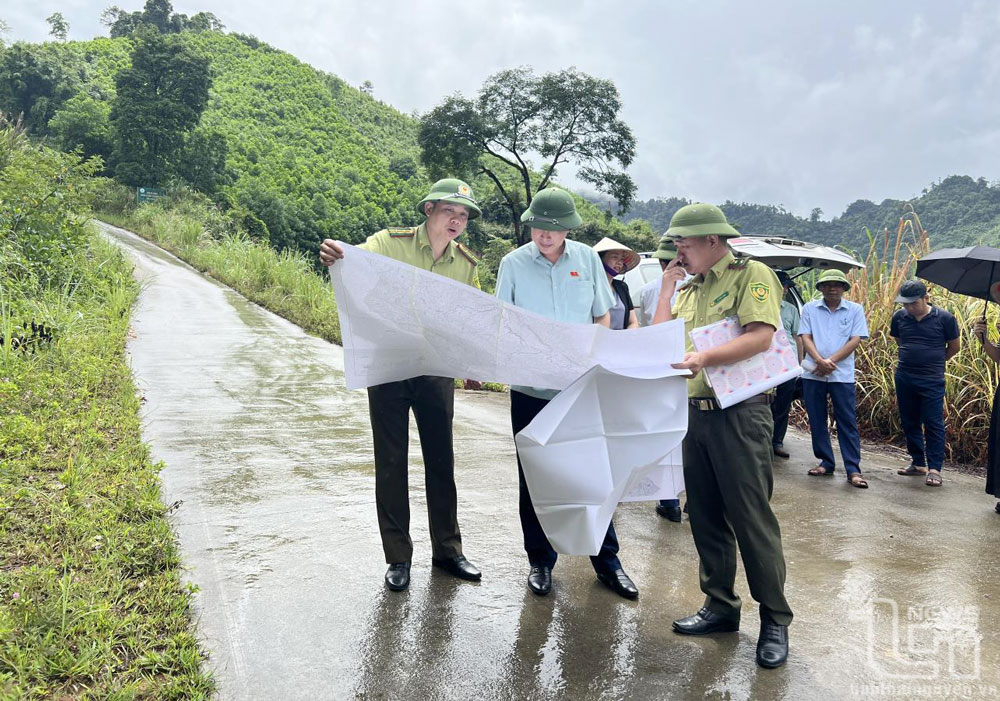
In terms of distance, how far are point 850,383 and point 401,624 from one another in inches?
183

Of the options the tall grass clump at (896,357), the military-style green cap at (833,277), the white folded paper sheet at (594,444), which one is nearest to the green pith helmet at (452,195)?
the white folded paper sheet at (594,444)

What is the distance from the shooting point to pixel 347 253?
3219 millimetres

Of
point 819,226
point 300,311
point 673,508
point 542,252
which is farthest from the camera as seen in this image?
point 819,226

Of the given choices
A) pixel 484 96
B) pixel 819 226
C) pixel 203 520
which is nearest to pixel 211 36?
pixel 484 96

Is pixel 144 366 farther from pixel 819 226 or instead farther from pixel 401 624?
pixel 819 226

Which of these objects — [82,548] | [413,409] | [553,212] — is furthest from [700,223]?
[82,548]

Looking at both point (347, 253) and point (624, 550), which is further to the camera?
point (624, 550)

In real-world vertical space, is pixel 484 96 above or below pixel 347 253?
above

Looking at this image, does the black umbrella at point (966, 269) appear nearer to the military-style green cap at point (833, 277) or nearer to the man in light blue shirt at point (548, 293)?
the military-style green cap at point (833, 277)

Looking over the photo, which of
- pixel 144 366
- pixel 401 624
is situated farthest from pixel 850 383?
pixel 144 366

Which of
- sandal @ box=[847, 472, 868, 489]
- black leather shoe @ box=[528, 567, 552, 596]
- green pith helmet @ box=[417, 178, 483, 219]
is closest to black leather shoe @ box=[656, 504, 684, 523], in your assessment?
black leather shoe @ box=[528, 567, 552, 596]

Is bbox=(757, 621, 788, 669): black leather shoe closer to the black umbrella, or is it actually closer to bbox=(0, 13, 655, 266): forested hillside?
the black umbrella

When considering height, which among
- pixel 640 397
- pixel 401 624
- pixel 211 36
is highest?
pixel 211 36

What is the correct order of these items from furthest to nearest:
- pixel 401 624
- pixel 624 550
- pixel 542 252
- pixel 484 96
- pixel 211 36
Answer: pixel 211 36 → pixel 484 96 → pixel 624 550 → pixel 542 252 → pixel 401 624
